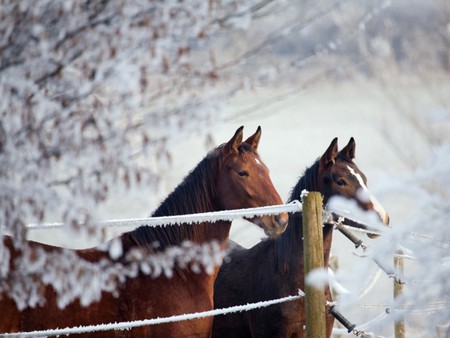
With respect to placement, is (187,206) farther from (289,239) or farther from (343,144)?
(343,144)

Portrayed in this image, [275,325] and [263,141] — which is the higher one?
[263,141]

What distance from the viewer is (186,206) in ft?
16.8

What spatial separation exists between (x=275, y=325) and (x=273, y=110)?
2.86 m

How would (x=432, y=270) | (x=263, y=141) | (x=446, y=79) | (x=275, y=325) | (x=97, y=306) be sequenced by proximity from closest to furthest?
(x=432, y=270), (x=97, y=306), (x=275, y=325), (x=446, y=79), (x=263, y=141)

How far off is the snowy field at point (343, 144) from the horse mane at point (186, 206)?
3432mm

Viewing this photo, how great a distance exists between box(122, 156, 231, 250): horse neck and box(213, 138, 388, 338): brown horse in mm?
734

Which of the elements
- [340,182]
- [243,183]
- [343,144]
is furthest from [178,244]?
[343,144]

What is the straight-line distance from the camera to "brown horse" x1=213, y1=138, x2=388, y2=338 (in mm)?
5637

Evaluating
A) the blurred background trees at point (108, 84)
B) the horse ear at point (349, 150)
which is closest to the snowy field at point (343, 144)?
the horse ear at point (349, 150)

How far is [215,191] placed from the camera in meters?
5.27

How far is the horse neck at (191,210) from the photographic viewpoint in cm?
496

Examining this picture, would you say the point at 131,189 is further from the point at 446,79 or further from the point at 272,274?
the point at 446,79

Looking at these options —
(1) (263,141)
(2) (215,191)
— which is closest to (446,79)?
(2) (215,191)

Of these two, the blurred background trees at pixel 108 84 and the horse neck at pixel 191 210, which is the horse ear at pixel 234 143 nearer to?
the horse neck at pixel 191 210
